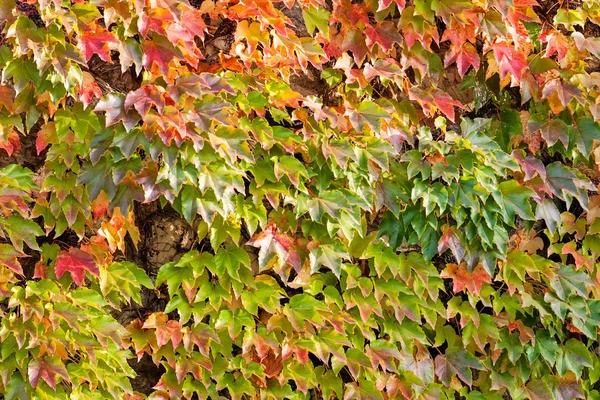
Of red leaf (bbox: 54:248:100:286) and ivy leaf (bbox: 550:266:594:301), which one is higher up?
red leaf (bbox: 54:248:100:286)

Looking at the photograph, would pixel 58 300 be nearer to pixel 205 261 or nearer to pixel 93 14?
pixel 205 261

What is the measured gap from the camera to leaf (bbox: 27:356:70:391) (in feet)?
7.67

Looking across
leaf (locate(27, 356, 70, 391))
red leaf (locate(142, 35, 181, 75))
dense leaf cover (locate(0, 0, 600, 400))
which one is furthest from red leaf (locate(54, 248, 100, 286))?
red leaf (locate(142, 35, 181, 75))

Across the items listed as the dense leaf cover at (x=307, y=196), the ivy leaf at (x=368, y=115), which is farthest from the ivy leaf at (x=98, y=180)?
the ivy leaf at (x=368, y=115)

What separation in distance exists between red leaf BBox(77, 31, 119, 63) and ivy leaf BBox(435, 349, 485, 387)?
1.61 m

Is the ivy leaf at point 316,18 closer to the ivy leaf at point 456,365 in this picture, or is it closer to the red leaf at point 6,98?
the red leaf at point 6,98

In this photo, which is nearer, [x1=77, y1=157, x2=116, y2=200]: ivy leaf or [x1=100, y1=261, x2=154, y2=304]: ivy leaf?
[x1=77, y1=157, x2=116, y2=200]: ivy leaf

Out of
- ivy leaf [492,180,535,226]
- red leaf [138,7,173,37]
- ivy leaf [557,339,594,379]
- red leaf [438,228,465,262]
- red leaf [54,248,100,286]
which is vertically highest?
red leaf [138,7,173,37]

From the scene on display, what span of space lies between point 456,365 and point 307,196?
0.88 meters

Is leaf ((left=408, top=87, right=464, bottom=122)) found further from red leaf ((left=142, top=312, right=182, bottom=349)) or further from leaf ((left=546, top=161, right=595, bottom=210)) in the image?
red leaf ((left=142, top=312, right=182, bottom=349))

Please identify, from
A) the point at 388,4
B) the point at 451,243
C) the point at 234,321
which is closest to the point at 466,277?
the point at 451,243

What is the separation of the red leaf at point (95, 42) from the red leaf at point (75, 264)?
629mm

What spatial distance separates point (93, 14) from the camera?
7.61 ft

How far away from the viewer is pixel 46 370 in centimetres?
235
